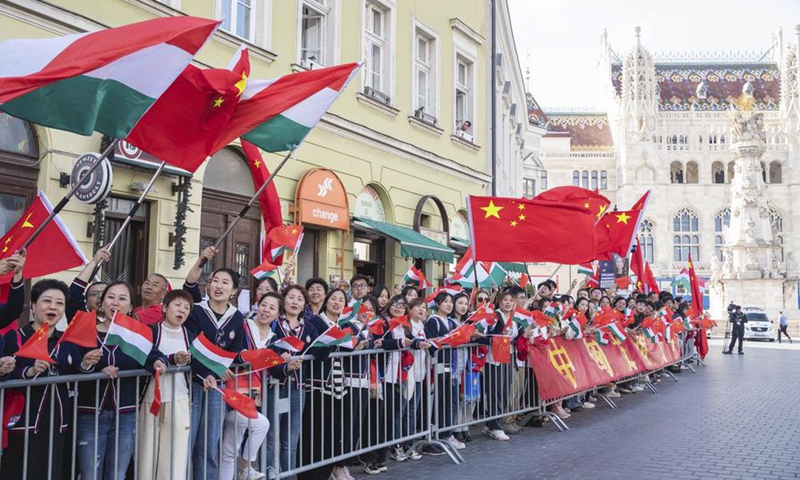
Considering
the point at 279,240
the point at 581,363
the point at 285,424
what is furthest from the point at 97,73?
the point at 581,363

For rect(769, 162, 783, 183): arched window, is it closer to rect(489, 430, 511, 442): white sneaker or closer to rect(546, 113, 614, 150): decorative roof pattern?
rect(546, 113, 614, 150): decorative roof pattern

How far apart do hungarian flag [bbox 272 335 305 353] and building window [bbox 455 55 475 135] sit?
1498 centimetres

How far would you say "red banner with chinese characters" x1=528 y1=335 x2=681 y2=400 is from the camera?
10.2 m

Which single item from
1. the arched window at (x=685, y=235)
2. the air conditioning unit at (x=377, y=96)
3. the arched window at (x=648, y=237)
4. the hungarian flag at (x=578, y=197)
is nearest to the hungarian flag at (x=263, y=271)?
the hungarian flag at (x=578, y=197)

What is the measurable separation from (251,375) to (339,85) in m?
2.59

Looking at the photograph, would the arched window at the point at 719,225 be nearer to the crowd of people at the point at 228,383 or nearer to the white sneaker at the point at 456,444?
the crowd of people at the point at 228,383

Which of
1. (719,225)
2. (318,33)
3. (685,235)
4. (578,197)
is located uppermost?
(719,225)

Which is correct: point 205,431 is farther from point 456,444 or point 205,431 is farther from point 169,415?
point 456,444

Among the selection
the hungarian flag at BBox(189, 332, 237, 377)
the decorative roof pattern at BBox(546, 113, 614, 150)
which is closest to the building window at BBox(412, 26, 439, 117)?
the hungarian flag at BBox(189, 332, 237, 377)

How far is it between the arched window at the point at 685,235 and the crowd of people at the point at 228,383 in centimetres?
7363

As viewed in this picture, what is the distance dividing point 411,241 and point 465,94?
6.49m

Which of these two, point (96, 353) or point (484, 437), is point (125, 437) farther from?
point (484, 437)

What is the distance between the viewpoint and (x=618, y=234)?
14555mm

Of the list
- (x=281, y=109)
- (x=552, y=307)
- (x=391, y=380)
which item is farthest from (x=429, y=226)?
(x=281, y=109)
